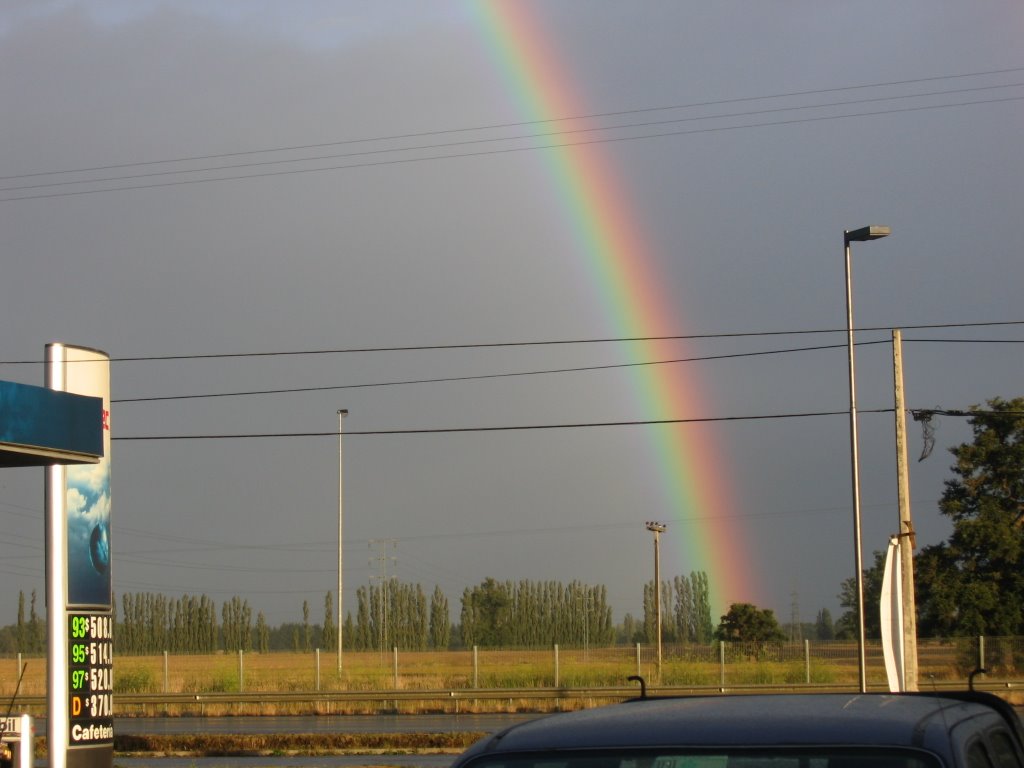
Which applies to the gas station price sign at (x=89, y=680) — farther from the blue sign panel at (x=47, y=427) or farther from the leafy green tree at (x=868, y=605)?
the leafy green tree at (x=868, y=605)

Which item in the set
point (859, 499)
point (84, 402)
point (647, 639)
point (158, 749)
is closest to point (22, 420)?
point (84, 402)

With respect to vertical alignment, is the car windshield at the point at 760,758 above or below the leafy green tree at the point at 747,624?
above

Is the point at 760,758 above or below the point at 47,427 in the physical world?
below

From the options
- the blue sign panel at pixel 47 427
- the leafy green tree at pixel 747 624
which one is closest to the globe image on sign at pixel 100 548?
the blue sign panel at pixel 47 427

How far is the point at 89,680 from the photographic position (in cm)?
1680

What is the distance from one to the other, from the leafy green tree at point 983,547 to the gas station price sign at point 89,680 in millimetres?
35867

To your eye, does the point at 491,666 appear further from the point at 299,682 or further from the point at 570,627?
the point at 570,627

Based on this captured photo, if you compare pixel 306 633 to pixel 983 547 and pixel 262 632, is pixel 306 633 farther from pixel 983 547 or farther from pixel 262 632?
pixel 983 547

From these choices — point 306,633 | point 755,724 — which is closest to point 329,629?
point 306,633

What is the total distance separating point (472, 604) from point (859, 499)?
73.2 metres

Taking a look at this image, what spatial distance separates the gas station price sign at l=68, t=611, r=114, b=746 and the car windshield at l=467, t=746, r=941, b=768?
1480 centimetres

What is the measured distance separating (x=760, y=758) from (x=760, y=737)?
56mm

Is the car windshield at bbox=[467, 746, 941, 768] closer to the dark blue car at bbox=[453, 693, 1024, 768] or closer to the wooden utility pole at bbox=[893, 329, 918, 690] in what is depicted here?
the dark blue car at bbox=[453, 693, 1024, 768]

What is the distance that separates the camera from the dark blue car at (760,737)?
3.18 metres
